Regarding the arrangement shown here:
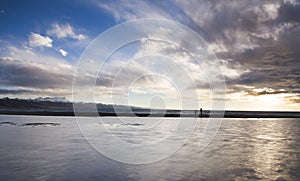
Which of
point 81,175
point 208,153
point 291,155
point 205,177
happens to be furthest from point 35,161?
point 291,155

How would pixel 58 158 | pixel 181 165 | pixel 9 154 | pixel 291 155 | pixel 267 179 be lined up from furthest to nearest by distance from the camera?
pixel 291 155 → pixel 9 154 → pixel 58 158 → pixel 181 165 → pixel 267 179

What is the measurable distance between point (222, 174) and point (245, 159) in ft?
10.3

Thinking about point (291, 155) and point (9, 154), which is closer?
point (9, 154)

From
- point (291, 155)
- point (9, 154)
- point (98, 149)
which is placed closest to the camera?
point (9, 154)

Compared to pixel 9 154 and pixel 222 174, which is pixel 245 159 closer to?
pixel 222 174

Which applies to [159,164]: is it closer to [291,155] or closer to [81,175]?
[81,175]

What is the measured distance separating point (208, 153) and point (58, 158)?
7010 mm

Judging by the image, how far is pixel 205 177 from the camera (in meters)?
7.51

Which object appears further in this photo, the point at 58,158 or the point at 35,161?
the point at 58,158

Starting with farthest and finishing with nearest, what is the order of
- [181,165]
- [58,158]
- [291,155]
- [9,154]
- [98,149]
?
[98,149] → [291,155] → [9,154] → [58,158] → [181,165]

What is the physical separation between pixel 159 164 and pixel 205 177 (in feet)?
7.31

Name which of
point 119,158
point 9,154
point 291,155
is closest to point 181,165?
point 119,158

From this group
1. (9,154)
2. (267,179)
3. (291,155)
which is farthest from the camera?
(291,155)

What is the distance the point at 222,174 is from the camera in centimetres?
789
